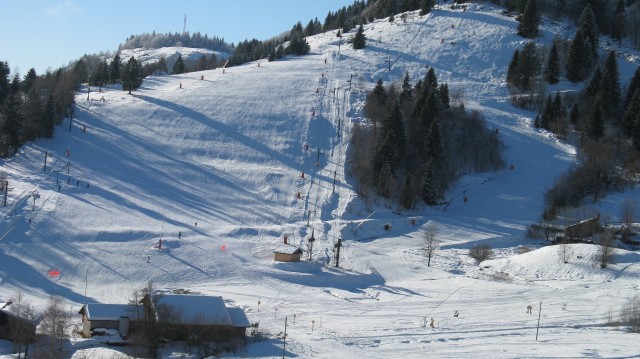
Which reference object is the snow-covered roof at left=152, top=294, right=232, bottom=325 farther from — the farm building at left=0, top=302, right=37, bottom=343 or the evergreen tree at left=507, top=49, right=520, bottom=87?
the evergreen tree at left=507, top=49, right=520, bottom=87

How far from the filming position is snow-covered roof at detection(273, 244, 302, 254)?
1805 inches

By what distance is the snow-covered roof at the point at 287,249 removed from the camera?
45.8m

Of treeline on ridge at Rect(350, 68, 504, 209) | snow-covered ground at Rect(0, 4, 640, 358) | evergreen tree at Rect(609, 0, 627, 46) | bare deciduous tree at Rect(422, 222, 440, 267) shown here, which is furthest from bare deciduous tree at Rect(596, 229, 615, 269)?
evergreen tree at Rect(609, 0, 627, 46)

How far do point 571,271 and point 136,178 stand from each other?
36.2m

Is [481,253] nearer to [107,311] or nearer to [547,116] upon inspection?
[107,311]

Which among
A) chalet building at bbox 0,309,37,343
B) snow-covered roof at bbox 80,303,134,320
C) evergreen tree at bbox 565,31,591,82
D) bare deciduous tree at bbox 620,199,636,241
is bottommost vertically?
chalet building at bbox 0,309,37,343

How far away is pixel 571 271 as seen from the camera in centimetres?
4266

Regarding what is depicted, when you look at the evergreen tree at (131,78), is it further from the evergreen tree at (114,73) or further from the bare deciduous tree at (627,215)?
the bare deciduous tree at (627,215)

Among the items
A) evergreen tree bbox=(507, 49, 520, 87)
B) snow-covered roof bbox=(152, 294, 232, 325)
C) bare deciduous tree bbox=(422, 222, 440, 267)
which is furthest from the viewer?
evergreen tree bbox=(507, 49, 520, 87)

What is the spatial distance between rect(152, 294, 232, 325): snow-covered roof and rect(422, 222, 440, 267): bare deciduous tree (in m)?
19.2

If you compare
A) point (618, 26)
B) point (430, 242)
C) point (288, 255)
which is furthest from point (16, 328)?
point (618, 26)

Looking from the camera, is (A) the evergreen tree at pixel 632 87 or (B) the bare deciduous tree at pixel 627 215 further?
(A) the evergreen tree at pixel 632 87

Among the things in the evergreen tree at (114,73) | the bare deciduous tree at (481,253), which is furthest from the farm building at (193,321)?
the evergreen tree at (114,73)

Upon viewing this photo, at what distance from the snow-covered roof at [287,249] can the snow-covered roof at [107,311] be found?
620 inches
